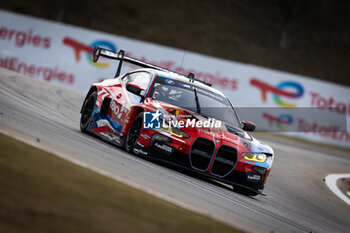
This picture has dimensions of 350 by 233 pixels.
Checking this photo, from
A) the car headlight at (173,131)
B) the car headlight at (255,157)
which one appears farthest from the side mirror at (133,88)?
the car headlight at (255,157)

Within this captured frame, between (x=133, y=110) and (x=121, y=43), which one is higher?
(x=121, y=43)

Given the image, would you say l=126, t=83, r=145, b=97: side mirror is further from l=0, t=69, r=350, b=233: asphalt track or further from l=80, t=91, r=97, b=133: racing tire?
l=80, t=91, r=97, b=133: racing tire

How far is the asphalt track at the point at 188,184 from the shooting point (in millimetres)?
6535

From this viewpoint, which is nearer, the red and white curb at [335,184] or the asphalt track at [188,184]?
the asphalt track at [188,184]

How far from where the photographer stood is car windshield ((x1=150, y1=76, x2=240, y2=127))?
363 inches

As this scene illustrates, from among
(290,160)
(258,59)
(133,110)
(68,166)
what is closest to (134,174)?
(68,166)

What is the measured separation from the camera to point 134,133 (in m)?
8.90

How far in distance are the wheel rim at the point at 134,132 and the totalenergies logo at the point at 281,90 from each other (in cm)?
1178

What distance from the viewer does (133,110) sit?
9031mm

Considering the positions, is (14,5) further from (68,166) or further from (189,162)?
(68,166)

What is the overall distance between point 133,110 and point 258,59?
21351 mm

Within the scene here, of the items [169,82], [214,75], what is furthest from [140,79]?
[214,75]

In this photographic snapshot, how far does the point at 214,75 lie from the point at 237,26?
42.1 ft

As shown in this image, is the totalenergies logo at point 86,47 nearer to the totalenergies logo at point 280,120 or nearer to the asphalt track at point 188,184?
the totalenergies logo at point 280,120
